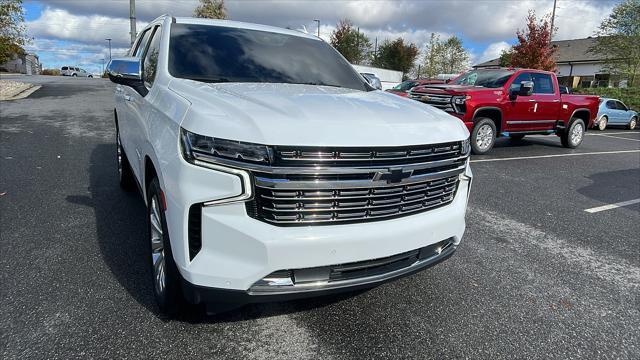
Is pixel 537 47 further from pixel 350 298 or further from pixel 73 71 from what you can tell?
pixel 73 71

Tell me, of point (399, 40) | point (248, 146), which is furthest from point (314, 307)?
point (399, 40)

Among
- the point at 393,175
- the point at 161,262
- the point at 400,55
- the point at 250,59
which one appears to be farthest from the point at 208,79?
the point at 400,55

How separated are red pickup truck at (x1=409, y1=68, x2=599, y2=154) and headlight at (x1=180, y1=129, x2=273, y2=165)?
24.9 ft

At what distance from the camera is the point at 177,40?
331 cm

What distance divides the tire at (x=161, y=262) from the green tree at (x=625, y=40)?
34.9 metres

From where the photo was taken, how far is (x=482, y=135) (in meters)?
9.49

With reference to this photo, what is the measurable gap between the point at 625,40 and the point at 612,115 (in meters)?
13.8

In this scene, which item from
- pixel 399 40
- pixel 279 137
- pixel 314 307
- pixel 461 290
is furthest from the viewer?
pixel 399 40

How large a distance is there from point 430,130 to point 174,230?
1532 millimetres

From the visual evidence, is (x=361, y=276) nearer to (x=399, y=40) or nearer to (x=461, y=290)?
(x=461, y=290)

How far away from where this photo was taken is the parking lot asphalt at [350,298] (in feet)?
8.04

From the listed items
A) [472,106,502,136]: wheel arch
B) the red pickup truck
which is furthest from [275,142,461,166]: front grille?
[472,106,502,136]: wheel arch

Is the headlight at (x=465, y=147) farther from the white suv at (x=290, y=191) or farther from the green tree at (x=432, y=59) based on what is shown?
the green tree at (x=432, y=59)

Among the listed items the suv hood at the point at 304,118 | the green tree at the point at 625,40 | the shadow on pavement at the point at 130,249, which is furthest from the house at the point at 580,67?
the suv hood at the point at 304,118
